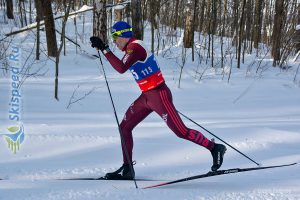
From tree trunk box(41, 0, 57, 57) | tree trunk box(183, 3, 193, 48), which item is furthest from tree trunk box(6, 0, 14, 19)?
tree trunk box(183, 3, 193, 48)

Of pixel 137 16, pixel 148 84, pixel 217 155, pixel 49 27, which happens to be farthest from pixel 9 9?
pixel 217 155

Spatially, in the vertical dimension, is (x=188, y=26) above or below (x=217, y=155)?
below

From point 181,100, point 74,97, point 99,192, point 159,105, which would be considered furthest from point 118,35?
point 181,100

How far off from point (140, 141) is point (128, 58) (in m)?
1.81

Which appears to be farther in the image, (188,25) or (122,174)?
(188,25)

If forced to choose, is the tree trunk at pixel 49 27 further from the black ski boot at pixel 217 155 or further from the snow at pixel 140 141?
the black ski boot at pixel 217 155

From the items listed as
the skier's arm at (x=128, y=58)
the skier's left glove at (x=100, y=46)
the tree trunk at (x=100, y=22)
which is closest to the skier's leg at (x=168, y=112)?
the skier's arm at (x=128, y=58)

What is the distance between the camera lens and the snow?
11.9 feet

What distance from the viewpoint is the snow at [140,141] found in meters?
3.62

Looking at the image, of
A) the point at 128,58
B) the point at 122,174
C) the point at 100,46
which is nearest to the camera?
the point at 128,58

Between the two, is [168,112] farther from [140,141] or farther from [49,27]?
[49,27]

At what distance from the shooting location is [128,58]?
12.2ft

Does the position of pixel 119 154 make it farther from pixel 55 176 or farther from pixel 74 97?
pixel 74 97
